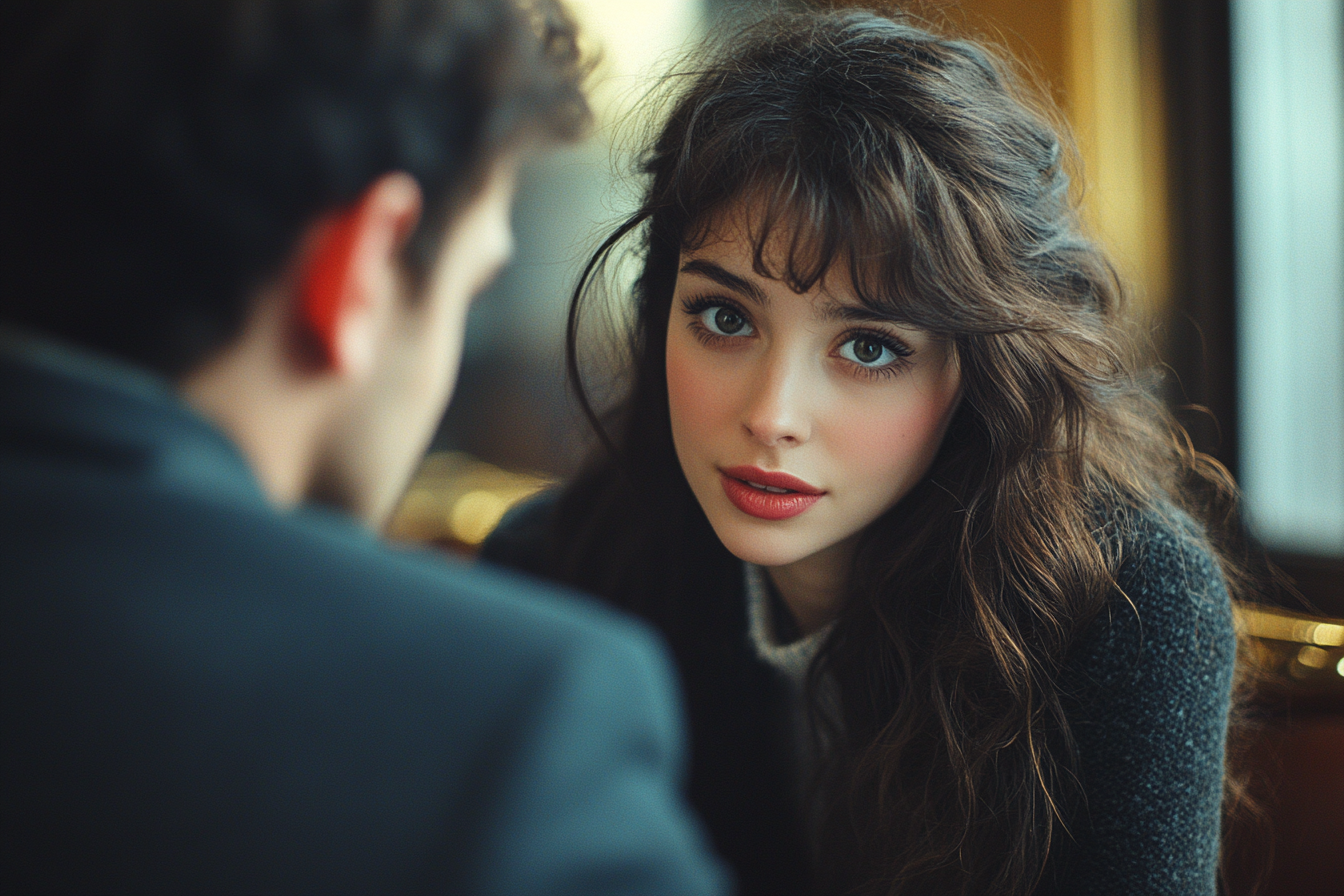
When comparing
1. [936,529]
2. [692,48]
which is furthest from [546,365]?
[936,529]

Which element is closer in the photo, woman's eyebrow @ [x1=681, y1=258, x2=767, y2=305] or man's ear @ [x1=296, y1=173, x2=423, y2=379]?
man's ear @ [x1=296, y1=173, x2=423, y2=379]

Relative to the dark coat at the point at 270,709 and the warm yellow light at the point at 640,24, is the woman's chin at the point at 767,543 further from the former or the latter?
the warm yellow light at the point at 640,24

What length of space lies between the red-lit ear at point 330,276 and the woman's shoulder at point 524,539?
851 mm

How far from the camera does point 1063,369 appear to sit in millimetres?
907

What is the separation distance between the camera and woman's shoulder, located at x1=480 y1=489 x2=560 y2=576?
1270 millimetres

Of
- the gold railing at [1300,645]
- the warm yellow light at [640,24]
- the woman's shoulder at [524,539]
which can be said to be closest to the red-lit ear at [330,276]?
the woman's shoulder at [524,539]

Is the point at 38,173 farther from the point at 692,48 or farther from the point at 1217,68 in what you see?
the point at 1217,68

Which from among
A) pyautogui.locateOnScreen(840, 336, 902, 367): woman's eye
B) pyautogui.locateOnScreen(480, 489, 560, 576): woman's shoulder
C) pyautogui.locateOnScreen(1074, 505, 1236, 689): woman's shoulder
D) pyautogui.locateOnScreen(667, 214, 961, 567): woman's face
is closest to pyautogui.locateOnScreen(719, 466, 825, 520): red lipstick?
pyautogui.locateOnScreen(667, 214, 961, 567): woman's face

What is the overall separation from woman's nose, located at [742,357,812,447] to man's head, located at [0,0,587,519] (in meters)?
0.44

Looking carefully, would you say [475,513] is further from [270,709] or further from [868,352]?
[270,709]

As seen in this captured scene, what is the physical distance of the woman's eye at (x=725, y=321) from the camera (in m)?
0.91

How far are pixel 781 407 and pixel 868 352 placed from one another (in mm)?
99

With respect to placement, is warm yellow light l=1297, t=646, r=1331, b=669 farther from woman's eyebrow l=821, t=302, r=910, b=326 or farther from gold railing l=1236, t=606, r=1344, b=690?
woman's eyebrow l=821, t=302, r=910, b=326

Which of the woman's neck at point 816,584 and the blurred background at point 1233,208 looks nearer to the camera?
the woman's neck at point 816,584
